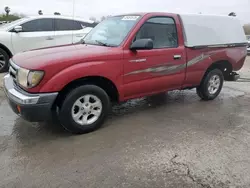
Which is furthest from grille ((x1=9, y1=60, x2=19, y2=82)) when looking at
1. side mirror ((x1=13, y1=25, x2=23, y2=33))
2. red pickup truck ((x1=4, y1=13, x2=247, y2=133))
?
side mirror ((x1=13, y1=25, x2=23, y2=33))

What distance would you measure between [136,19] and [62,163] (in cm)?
262

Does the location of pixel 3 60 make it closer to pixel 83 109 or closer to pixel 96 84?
pixel 96 84

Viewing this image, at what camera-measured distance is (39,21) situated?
8305 millimetres

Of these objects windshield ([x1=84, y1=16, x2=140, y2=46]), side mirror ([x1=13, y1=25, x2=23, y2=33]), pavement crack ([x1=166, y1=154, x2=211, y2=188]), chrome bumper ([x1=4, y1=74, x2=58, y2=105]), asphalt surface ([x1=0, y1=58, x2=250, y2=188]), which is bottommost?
asphalt surface ([x1=0, y1=58, x2=250, y2=188])

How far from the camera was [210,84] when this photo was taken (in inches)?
228

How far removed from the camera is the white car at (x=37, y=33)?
7801 mm

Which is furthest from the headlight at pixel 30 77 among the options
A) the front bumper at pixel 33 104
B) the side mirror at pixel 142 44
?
the side mirror at pixel 142 44

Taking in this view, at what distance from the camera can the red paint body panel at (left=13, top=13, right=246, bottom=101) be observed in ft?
11.8

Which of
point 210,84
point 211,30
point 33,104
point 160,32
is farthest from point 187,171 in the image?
point 211,30

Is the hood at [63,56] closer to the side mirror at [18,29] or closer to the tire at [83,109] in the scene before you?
the tire at [83,109]

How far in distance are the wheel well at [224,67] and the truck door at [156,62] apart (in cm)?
105

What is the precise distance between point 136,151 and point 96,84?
48.8 inches

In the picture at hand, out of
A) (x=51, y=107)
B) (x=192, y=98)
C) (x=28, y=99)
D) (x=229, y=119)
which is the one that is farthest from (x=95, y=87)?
(x=192, y=98)

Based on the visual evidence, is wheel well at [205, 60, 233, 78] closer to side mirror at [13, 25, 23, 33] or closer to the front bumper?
the front bumper
